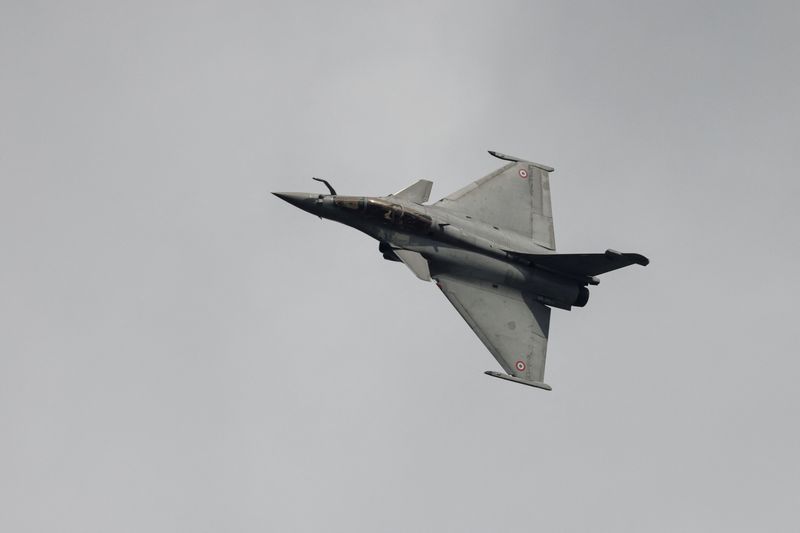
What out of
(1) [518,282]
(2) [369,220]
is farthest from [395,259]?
(1) [518,282]

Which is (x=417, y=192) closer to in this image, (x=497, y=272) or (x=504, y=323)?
(x=497, y=272)

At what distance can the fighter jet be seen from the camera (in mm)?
55625

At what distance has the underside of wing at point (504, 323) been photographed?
5634cm

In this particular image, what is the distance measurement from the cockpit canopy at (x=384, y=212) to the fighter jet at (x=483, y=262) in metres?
0.05

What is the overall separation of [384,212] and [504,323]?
792 cm

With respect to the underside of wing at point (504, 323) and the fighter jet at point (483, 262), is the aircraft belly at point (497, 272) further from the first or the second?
the underside of wing at point (504, 323)

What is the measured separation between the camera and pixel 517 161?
62.3 metres

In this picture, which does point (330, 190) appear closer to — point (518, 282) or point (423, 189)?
point (423, 189)

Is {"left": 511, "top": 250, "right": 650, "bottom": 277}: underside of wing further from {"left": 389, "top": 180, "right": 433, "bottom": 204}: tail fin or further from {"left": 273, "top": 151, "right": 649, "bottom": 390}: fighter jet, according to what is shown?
{"left": 389, "top": 180, "right": 433, "bottom": 204}: tail fin

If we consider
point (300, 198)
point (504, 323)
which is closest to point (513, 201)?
point (504, 323)

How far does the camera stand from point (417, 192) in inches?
2269

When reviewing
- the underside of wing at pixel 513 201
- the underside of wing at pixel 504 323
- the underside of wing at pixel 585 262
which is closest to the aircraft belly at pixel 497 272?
the underside of wing at pixel 504 323

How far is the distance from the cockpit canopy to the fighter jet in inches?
1.8

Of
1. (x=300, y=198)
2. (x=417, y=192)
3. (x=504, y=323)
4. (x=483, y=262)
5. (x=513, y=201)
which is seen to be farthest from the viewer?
(x=513, y=201)
